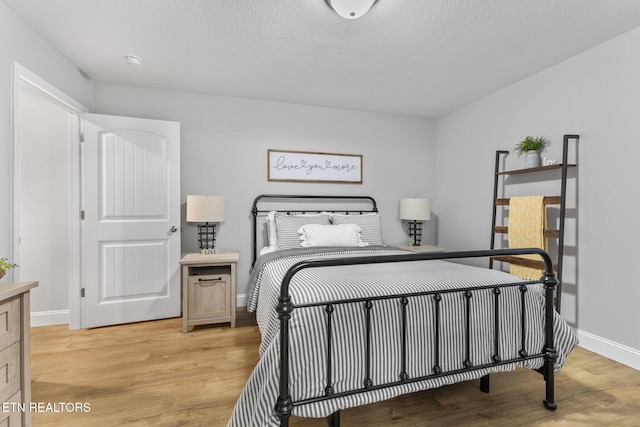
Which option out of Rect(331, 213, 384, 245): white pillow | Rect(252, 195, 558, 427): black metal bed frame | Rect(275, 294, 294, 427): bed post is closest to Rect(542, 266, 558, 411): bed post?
Rect(252, 195, 558, 427): black metal bed frame

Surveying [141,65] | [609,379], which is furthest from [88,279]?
[609,379]

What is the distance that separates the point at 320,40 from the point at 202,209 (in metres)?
1.90

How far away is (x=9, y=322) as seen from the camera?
4.75 feet

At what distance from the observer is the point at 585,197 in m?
2.50

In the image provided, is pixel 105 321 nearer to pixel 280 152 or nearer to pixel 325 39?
pixel 280 152

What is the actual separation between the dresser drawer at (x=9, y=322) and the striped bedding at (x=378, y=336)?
1.14m

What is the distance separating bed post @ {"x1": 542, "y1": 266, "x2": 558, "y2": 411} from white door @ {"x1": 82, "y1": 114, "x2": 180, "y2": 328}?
3142 mm

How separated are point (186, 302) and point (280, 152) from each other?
1975mm

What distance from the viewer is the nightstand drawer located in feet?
9.25

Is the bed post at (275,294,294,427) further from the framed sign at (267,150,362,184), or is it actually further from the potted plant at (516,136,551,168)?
the potted plant at (516,136,551,168)

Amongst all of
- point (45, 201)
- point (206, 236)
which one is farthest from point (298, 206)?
point (45, 201)

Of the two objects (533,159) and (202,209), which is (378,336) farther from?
(533,159)

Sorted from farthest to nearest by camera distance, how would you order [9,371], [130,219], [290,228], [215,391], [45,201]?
[290,228]
[130,219]
[45,201]
[215,391]
[9,371]

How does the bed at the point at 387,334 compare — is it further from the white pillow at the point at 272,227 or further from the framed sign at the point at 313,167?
the framed sign at the point at 313,167
